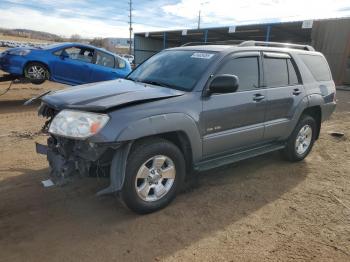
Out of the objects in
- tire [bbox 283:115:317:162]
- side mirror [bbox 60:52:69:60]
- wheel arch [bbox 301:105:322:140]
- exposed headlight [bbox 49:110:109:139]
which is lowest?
tire [bbox 283:115:317:162]

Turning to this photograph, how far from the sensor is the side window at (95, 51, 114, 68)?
1075 centimetres

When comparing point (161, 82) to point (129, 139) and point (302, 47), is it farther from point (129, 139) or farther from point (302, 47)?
point (302, 47)

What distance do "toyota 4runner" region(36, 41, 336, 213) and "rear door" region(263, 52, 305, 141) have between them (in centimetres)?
2

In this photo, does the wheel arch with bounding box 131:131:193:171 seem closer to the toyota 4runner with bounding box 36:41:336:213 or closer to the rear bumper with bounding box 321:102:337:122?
the toyota 4runner with bounding box 36:41:336:213

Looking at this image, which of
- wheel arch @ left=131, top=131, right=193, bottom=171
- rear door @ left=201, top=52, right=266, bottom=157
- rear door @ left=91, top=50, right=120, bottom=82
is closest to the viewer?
wheel arch @ left=131, top=131, right=193, bottom=171

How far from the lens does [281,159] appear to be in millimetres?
6016

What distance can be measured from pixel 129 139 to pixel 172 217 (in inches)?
41.9

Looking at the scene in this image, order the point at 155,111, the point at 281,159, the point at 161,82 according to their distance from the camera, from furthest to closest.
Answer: the point at 281,159
the point at 161,82
the point at 155,111

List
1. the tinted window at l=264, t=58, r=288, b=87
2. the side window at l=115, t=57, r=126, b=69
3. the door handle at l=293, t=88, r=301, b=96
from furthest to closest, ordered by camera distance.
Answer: the side window at l=115, t=57, r=126, b=69 < the door handle at l=293, t=88, r=301, b=96 < the tinted window at l=264, t=58, r=288, b=87

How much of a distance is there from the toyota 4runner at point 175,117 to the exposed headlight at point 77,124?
1 cm

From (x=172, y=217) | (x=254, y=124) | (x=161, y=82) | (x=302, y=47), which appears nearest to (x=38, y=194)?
(x=172, y=217)

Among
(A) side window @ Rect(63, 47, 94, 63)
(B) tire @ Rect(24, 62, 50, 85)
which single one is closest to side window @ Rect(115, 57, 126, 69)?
(A) side window @ Rect(63, 47, 94, 63)

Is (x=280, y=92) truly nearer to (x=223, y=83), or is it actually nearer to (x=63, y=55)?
(x=223, y=83)

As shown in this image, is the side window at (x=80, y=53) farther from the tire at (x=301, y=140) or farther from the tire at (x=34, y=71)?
the tire at (x=301, y=140)
